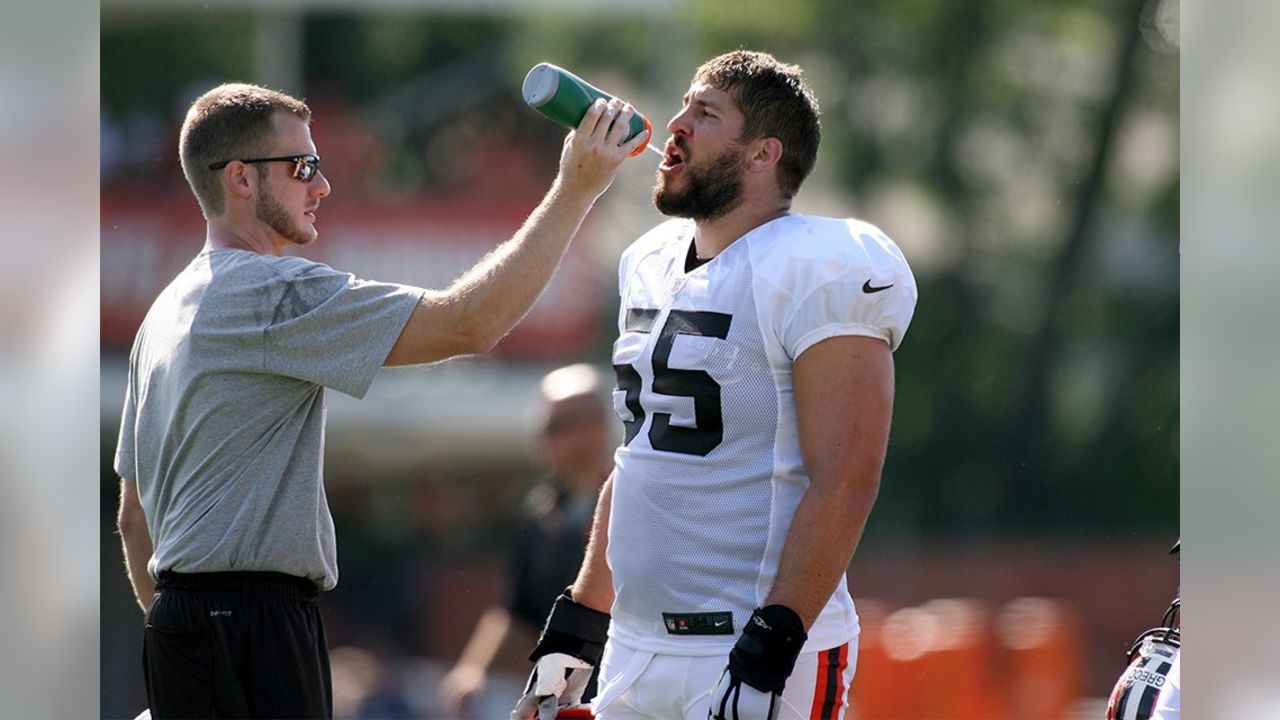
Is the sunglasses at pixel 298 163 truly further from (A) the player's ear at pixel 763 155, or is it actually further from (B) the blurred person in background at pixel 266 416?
(A) the player's ear at pixel 763 155

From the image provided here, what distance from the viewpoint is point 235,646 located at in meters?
2.61

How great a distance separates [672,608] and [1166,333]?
4.65 m

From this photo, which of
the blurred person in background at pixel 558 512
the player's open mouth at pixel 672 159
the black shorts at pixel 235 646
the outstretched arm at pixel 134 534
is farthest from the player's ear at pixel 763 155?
the blurred person in background at pixel 558 512

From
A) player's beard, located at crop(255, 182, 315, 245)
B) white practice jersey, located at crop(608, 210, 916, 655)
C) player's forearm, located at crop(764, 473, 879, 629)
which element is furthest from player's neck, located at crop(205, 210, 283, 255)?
player's forearm, located at crop(764, 473, 879, 629)

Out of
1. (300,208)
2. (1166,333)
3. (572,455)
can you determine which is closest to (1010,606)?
(1166,333)

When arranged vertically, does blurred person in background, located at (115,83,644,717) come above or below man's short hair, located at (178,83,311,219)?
below

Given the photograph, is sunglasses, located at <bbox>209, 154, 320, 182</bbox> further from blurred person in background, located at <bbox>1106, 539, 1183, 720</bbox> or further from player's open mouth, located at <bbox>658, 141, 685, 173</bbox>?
blurred person in background, located at <bbox>1106, 539, 1183, 720</bbox>

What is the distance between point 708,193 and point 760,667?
890 millimetres

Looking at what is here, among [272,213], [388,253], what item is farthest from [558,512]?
[388,253]

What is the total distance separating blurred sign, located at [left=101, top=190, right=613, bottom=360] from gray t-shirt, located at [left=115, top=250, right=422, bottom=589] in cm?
314

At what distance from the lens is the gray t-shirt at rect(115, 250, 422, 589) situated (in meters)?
2.58

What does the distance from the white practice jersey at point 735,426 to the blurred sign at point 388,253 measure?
3.26 m

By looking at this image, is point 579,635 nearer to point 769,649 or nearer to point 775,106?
point 769,649

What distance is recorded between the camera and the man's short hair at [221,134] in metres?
2.82
